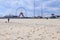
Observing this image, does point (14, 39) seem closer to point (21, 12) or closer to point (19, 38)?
point (19, 38)

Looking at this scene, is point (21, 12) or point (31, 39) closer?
point (31, 39)

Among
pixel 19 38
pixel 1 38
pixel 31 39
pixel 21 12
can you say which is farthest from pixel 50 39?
pixel 21 12

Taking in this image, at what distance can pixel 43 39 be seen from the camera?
1271 centimetres

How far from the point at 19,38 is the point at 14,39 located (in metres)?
0.47

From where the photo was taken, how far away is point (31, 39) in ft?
41.7

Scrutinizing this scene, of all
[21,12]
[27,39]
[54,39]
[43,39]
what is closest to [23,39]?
[27,39]

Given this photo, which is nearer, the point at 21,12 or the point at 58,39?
the point at 58,39

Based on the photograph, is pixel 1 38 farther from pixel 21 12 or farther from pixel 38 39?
pixel 21 12

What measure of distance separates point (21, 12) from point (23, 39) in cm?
5759

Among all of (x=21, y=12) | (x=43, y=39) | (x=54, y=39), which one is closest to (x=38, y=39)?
(x=43, y=39)

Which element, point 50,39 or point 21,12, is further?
point 21,12

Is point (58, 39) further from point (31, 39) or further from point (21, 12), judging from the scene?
point (21, 12)

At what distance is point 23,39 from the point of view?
12680 millimetres

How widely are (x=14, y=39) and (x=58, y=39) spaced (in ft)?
9.71
